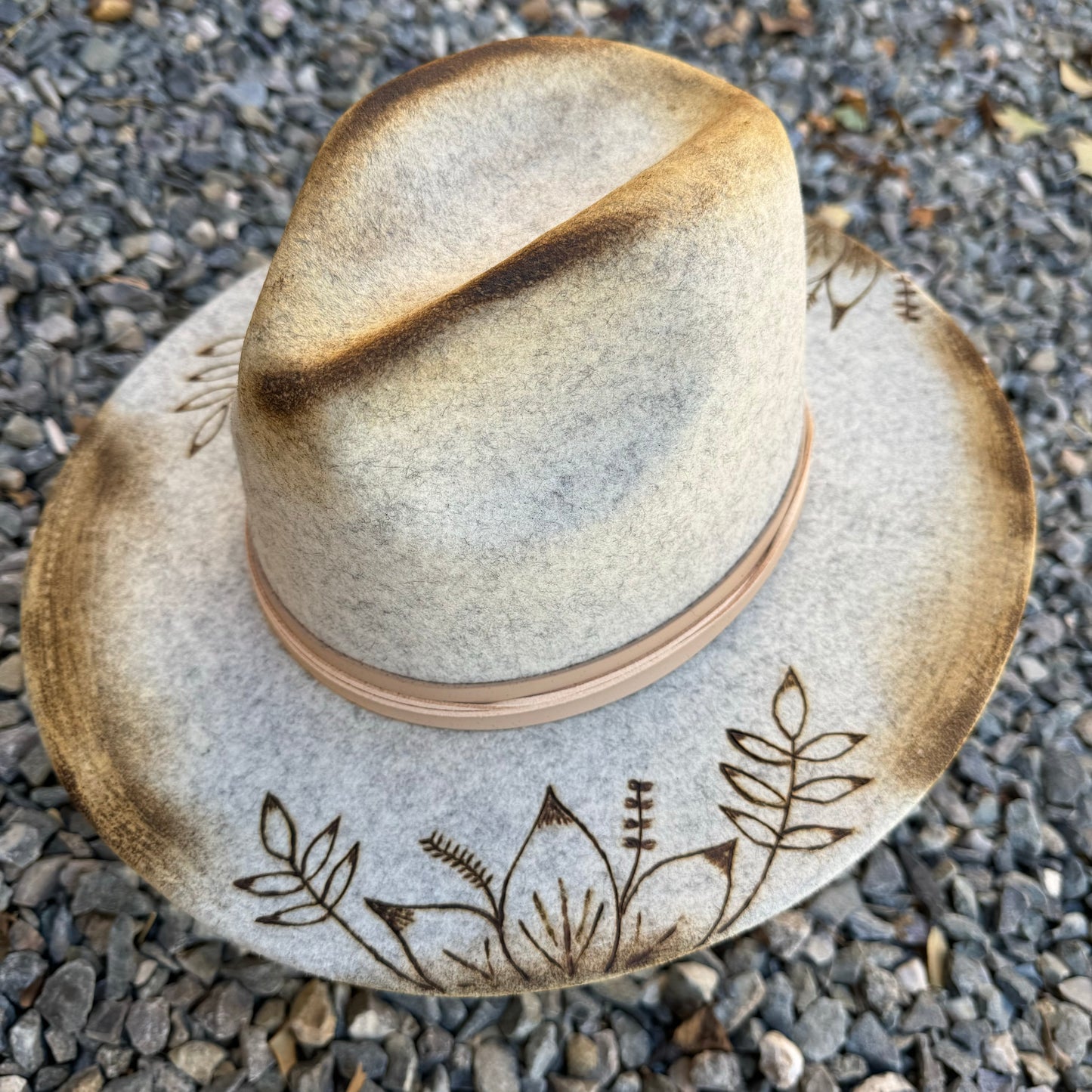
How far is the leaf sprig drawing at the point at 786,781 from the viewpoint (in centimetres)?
150

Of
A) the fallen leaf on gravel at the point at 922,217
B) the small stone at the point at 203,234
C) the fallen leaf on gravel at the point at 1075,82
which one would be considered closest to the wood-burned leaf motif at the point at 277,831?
the small stone at the point at 203,234

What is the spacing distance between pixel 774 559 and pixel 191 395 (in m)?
1.21

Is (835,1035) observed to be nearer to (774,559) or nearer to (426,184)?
(774,559)

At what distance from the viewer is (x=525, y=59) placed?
5.59ft

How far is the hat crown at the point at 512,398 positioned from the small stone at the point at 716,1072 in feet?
2.72

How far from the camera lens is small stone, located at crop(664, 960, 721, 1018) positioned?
1.82m

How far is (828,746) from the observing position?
1.56 metres

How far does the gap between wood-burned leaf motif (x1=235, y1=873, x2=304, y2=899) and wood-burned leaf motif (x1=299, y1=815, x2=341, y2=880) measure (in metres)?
0.02

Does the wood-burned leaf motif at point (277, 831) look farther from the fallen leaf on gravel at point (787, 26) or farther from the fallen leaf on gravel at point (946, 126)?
the fallen leaf on gravel at point (787, 26)

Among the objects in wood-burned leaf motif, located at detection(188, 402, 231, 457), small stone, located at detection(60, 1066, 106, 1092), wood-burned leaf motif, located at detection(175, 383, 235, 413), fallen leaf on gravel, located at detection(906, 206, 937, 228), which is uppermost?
wood-burned leaf motif, located at detection(175, 383, 235, 413)

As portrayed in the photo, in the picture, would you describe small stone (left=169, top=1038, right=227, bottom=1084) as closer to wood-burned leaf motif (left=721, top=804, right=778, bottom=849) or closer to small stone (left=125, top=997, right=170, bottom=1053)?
small stone (left=125, top=997, right=170, bottom=1053)

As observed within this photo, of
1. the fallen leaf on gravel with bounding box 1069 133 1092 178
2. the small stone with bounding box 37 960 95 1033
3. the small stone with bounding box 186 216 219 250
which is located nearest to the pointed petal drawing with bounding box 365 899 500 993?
the small stone with bounding box 37 960 95 1033

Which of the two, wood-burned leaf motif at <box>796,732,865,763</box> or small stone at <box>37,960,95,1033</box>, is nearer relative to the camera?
wood-burned leaf motif at <box>796,732,865,763</box>

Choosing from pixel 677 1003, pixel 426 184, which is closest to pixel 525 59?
pixel 426 184
